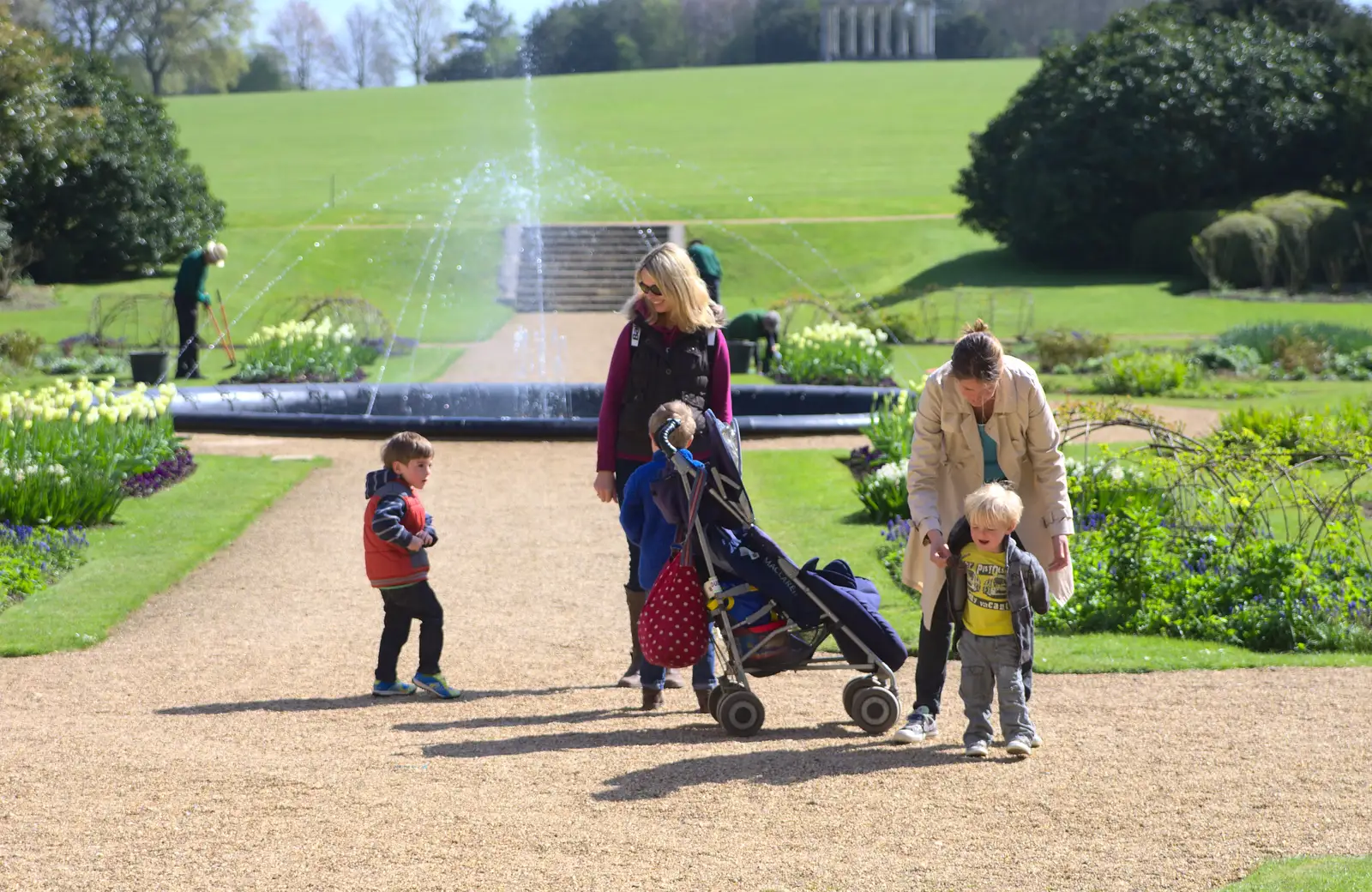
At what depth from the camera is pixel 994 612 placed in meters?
5.58

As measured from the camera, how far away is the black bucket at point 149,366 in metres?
20.1

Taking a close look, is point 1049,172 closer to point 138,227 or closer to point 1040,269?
point 1040,269

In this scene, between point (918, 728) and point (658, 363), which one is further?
point (658, 363)

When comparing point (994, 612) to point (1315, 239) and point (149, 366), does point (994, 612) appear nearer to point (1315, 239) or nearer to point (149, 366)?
point (149, 366)

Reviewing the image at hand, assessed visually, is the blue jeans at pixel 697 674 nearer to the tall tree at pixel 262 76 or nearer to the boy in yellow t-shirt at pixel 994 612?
the boy in yellow t-shirt at pixel 994 612

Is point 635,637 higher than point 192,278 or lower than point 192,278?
lower

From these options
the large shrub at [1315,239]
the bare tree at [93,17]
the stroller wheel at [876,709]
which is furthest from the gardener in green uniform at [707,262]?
the bare tree at [93,17]

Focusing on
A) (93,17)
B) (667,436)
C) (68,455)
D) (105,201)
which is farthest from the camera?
(93,17)

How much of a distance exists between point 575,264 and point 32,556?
→ 90.6 ft

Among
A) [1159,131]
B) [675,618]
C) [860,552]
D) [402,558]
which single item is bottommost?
[860,552]

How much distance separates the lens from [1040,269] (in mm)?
39281

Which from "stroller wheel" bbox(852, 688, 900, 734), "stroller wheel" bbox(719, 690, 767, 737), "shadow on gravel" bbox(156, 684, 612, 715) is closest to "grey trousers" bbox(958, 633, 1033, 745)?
"stroller wheel" bbox(852, 688, 900, 734)

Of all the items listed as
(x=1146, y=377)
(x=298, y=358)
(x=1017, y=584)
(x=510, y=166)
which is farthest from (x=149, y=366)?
(x=510, y=166)

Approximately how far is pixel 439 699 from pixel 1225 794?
318 cm
